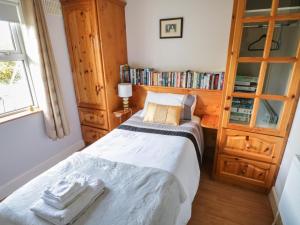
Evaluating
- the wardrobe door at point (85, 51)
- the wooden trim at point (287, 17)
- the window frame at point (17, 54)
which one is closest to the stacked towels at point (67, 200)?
the window frame at point (17, 54)

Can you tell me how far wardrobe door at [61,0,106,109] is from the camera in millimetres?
2285

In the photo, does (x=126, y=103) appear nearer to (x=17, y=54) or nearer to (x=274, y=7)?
(x=17, y=54)

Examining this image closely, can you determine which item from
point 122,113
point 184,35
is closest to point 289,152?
point 184,35

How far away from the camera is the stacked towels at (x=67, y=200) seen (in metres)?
0.99

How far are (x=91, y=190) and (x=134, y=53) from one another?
2.15 metres

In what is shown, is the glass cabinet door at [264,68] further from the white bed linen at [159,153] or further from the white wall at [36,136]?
the white wall at [36,136]

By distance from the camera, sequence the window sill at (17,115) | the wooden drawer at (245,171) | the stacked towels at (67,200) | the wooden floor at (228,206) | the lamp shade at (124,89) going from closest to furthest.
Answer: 1. the stacked towels at (67,200)
2. the wooden floor at (228,206)
3. the wooden drawer at (245,171)
4. the window sill at (17,115)
5. the lamp shade at (124,89)

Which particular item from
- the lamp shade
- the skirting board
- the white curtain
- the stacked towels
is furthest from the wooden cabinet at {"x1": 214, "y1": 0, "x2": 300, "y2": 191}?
the skirting board

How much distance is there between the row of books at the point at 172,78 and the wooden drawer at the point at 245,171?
2.95 feet

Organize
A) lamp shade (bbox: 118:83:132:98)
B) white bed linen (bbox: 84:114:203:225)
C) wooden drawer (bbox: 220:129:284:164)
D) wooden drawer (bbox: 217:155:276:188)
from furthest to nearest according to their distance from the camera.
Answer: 1. lamp shade (bbox: 118:83:132:98)
2. wooden drawer (bbox: 217:155:276:188)
3. wooden drawer (bbox: 220:129:284:164)
4. white bed linen (bbox: 84:114:203:225)

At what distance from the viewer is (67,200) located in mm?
1048

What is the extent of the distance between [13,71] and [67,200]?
1851 mm

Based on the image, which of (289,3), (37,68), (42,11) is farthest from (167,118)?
(42,11)

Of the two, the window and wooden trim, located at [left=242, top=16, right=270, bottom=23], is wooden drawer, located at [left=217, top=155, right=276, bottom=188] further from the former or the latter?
the window
